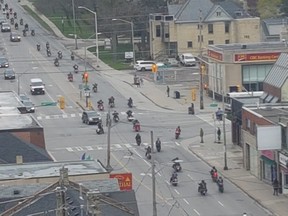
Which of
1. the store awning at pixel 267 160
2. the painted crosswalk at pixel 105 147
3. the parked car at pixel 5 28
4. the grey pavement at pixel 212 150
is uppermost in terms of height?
the parked car at pixel 5 28

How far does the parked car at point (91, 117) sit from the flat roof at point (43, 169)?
111 ft

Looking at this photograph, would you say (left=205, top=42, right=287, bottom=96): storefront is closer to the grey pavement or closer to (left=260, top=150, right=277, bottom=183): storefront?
the grey pavement

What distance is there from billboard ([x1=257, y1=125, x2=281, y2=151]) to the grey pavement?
1.99m

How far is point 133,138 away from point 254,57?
65.0 ft

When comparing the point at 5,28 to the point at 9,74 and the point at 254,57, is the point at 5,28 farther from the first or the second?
the point at 254,57

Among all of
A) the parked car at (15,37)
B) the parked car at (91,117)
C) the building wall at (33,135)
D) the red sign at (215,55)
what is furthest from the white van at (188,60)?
the building wall at (33,135)

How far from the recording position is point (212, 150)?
6975 cm

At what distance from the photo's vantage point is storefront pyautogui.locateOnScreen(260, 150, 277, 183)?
59812mm

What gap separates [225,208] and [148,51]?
72.0m

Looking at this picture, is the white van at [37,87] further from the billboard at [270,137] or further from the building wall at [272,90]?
the billboard at [270,137]

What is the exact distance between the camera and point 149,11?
130 metres

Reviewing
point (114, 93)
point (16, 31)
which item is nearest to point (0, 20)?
point (16, 31)

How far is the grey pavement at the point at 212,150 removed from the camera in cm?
5662

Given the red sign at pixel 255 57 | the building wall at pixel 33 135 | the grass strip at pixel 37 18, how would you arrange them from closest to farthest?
the building wall at pixel 33 135 → the red sign at pixel 255 57 → the grass strip at pixel 37 18
